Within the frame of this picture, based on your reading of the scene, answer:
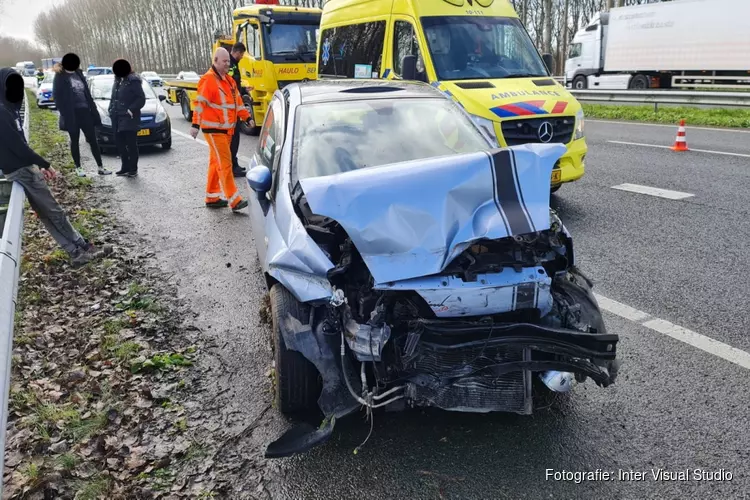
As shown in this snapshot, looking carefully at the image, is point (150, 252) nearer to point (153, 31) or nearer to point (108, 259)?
point (108, 259)

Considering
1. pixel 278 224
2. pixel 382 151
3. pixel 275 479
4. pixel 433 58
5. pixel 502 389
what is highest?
pixel 433 58

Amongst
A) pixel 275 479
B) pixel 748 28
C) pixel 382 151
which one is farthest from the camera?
pixel 748 28

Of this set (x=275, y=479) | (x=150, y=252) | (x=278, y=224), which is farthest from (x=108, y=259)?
(x=275, y=479)

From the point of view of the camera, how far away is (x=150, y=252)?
642cm

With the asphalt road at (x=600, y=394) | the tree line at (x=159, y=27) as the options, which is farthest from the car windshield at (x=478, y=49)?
the tree line at (x=159, y=27)

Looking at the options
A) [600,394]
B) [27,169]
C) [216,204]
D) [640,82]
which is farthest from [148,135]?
[640,82]

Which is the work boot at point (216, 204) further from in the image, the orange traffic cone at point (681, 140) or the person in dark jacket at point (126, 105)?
the orange traffic cone at point (681, 140)

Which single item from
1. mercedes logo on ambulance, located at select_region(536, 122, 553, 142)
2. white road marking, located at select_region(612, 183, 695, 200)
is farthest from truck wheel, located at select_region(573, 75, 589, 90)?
mercedes logo on ambulance, located at select_region(536, 122, 553, 142)

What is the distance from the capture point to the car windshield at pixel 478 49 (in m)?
7.83

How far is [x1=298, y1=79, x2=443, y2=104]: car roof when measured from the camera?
15.1 ft

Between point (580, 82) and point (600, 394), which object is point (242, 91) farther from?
point (580, 82)

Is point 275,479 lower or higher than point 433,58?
lower

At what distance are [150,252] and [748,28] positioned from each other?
23.4 metres

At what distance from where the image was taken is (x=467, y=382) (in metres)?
2.95
